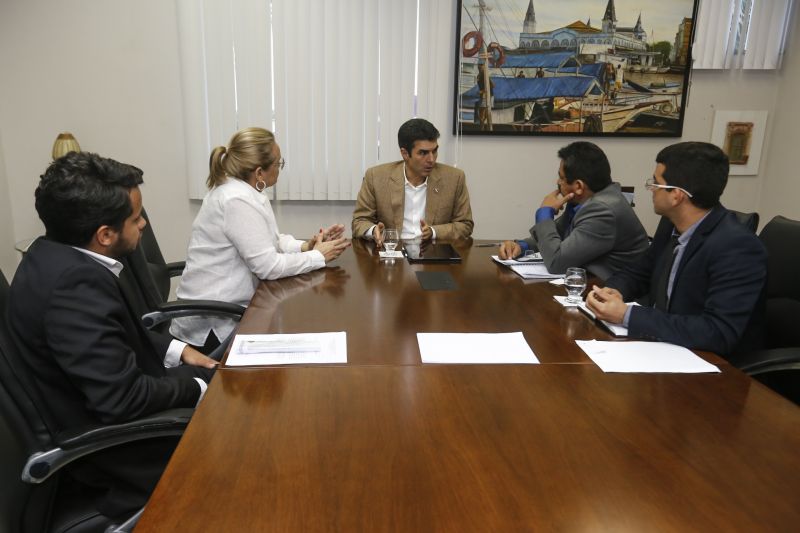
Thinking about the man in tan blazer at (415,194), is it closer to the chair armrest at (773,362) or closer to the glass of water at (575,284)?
the glass of water at (575,284)

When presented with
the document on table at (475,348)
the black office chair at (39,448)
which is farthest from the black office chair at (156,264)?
the document on table at (475,348)

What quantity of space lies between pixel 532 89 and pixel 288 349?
2813 mm

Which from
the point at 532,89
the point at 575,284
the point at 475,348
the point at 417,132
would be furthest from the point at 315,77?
the point at 475,348

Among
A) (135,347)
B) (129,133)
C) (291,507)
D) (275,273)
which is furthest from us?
(129,133)

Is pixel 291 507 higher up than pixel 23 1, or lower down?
lower down

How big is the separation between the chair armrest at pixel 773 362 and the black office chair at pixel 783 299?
0.44 ft

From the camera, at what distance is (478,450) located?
3.40 feet

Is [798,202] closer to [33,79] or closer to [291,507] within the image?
[291,507]

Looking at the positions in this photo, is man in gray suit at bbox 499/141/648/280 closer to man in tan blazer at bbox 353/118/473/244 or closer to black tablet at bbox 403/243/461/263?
black tablet at bbox 403/243/461/263

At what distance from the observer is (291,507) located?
2.86 ft

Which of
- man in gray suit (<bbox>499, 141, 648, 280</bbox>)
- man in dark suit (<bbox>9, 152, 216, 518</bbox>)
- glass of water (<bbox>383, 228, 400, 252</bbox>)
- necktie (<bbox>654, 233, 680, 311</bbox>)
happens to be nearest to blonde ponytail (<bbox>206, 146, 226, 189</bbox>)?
glass of water (<bbox>383, 228, 400, 252</bbox>)

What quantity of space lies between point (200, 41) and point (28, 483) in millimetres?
3023

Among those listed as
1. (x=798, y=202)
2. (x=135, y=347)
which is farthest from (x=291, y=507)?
(x=798, y=202)

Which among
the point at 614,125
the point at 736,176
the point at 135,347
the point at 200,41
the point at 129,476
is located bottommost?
the point at 129,476
